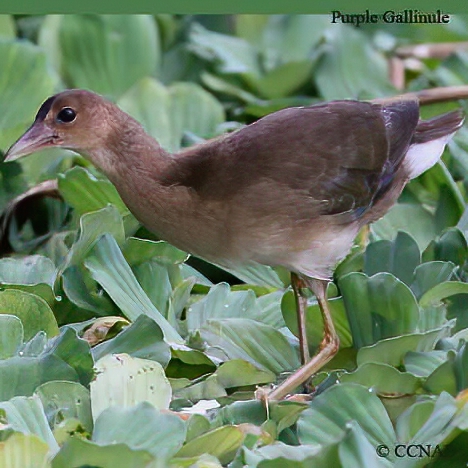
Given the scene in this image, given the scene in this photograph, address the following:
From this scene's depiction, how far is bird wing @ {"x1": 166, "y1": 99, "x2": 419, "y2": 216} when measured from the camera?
8.22 feet

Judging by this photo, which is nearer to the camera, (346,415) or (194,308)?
(346,415)

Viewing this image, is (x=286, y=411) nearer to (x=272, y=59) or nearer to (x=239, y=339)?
(x=239, y=339)

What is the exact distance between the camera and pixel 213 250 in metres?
2.53

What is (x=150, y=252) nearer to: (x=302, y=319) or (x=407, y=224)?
(x=302, y=319)

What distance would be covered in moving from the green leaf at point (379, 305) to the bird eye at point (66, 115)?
735mm

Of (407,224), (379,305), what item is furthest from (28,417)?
(407,224)

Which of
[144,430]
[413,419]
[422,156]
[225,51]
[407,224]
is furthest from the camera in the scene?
[225,51]

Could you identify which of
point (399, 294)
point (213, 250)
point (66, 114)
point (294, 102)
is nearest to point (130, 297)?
point (213, 250)

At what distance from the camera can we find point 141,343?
94.3 inches

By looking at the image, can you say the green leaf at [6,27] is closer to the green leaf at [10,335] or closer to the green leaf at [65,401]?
the green leaf at [10,335]

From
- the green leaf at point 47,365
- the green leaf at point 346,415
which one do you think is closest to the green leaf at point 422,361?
the green leaf at point 346,415

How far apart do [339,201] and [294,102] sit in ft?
4.47

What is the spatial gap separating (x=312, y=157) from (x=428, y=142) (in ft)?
1.75

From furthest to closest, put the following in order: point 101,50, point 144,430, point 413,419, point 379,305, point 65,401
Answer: point 101,50 → point 379,305 → point 65,401 → point 413,419 → point 144,430
